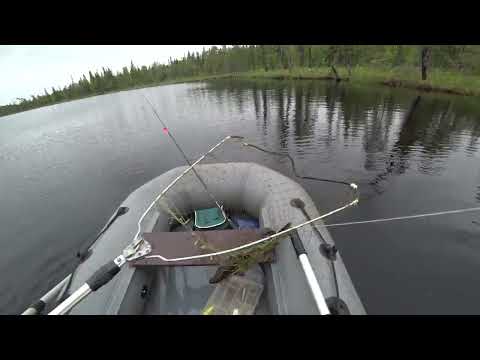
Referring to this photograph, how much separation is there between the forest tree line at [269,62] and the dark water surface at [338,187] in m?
13.3

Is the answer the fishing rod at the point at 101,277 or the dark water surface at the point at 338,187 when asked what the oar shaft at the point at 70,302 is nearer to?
the fishing rod at the point at 101,277

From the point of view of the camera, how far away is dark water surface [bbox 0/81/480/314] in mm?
4336

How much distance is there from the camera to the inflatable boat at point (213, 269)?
252cm

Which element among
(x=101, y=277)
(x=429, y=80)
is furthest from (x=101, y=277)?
(x=429, y=80)

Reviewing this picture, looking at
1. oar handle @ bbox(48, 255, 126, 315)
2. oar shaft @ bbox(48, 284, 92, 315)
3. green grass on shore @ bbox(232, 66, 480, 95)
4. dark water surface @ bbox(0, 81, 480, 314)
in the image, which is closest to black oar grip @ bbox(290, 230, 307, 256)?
oar handle @ bbox(48, 255, 126, 315)

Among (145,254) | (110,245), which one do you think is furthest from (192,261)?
(110,245)

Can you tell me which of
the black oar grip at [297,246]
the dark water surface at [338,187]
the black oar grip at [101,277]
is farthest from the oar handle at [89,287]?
the dark water surface at [338,187]

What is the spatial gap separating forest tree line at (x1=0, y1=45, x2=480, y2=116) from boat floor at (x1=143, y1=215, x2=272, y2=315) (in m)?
29.1

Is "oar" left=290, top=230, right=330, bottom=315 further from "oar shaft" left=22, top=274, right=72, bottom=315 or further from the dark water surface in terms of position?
"oar shaft" left=22, top=274, right=72, bottom=315

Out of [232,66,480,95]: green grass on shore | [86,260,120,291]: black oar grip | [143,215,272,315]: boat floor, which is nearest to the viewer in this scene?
[86,260,120,291]: black oar grip

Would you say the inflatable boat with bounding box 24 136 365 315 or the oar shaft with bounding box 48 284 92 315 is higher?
the oar shaft with bounding box 48 284 92 315

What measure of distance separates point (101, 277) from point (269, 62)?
77.6 metres

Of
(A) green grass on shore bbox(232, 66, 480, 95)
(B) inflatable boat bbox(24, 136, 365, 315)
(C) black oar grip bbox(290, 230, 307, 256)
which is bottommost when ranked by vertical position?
(B) inflatable boat bbox(24, 136, 365, 315)
